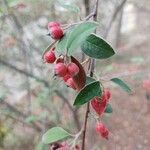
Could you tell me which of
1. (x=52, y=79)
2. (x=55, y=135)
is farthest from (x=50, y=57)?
(x=52, y=79)

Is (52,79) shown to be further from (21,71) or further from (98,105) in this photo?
(21,71)

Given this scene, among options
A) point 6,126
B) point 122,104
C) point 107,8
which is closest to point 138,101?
point 122,104

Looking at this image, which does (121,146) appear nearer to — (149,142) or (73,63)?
(149,142)

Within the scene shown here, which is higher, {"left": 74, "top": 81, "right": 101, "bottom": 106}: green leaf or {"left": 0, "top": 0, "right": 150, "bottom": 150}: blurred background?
{"left": 74, "top": 81, "right": 101, "bottom": 106}: green leaf

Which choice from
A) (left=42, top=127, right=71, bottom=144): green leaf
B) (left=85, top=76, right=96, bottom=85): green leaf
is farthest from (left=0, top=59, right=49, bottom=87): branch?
(left=85, top=76, right=96, bottom=85): green leaf

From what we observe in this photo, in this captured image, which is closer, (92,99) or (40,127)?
(92,99)

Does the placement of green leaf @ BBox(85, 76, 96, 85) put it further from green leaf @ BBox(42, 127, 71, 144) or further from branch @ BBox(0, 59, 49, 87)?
branch @ BBox(0, 59, 49, 87)
